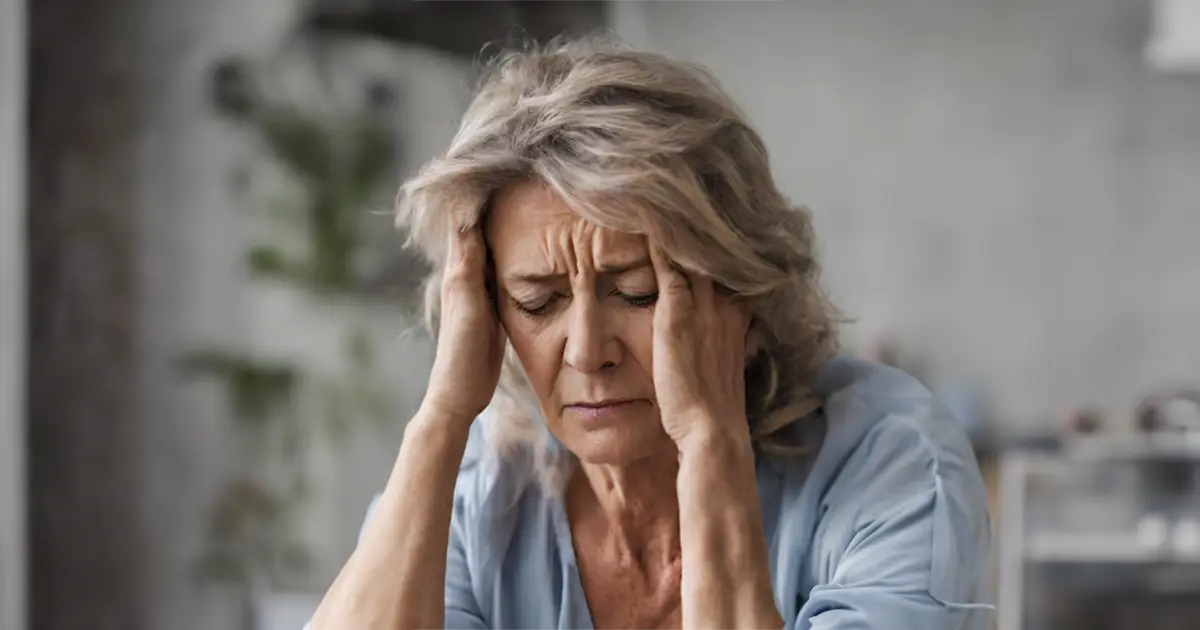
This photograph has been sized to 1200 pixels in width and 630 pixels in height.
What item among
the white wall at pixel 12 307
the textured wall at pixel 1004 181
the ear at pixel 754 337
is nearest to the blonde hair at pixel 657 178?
the ear at pixel 754 337

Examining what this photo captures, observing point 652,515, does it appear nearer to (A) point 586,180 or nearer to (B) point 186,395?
(A) point 586,180

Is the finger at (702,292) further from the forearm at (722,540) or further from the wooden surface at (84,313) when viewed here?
the wooden surface at (84,313)

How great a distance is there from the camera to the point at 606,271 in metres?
1.22

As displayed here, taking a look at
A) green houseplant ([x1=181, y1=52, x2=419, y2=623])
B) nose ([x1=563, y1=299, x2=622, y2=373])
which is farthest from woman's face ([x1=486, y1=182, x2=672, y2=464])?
green houseplant ([x1=181, y1=52, x2=419, y2=623])

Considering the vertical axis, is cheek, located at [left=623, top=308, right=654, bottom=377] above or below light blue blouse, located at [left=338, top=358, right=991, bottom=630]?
above

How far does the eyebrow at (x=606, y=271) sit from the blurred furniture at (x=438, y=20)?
2217 mm

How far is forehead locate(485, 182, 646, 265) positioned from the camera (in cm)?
121

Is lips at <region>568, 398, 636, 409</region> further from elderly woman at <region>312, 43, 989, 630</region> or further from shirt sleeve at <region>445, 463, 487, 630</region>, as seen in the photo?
shirt sleeve at <region>445, 463, 487, 630</region>

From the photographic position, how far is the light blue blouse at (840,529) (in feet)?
3.70

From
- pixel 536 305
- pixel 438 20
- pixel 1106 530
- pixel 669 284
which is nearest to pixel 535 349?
pixel 536 305

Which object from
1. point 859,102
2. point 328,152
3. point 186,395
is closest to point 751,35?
point 859,102

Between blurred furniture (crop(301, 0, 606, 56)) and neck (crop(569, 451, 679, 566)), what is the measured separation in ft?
7.15

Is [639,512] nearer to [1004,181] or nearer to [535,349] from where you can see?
[535,349]

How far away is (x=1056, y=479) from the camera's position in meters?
3.85
